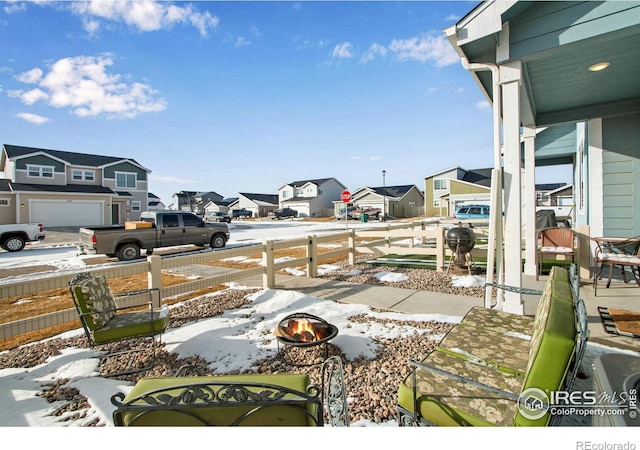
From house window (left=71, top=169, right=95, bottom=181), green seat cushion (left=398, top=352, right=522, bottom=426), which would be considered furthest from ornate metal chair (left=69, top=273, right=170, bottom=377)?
house window (left=71, top=169, right=95, bottom=181)

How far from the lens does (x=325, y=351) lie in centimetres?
348

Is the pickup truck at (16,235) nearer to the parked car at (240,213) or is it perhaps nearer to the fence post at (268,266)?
the fence post at (268,266)

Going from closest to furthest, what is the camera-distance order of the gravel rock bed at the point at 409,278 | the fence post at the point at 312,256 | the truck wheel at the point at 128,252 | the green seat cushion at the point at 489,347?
1. the green seat cushion at the point at 489,347
2. the gravel rock bed at the point at 409,278
3. the fence post at the point at 312,256
4. the truck wheel at the point at 128,252

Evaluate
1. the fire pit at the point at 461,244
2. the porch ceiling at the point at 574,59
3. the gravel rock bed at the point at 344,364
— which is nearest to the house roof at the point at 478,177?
the porch ceiling at the point at 574,59

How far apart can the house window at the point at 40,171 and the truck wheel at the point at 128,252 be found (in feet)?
67.5

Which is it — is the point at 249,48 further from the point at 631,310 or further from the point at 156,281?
the point at 631,310

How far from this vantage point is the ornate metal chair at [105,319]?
11.1 feet

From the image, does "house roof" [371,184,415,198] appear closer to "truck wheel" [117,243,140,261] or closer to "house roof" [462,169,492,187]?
"house roof" [462,169,492,187]

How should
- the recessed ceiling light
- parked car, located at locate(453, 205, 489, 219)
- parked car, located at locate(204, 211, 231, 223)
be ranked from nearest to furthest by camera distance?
the recessed ceiling light, parked car, located at locate(453, 205, 489, 219), parked car, located at locate(204, 211, 231, 223)

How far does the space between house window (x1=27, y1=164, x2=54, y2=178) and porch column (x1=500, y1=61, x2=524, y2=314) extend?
32.0 metres

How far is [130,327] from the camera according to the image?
3.55 metres

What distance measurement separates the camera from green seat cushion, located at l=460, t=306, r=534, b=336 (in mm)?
3020

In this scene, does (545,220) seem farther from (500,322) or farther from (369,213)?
(369,213)

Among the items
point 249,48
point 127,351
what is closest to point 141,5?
point 249,48
